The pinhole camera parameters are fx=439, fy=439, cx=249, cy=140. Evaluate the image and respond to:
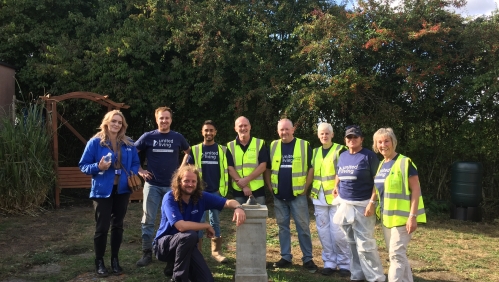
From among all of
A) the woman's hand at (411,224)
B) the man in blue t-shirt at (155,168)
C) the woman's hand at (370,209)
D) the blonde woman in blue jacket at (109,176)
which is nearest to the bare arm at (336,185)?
the woman's hand at (370,209)

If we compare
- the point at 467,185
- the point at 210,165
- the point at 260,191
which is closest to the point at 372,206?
the point at 260,191

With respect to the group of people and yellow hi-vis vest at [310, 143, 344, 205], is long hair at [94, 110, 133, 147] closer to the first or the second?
Answer: the group of people

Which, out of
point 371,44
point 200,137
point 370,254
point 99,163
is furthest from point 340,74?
→ point 99,163

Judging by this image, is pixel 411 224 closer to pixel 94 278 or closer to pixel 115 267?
pixel 115 267

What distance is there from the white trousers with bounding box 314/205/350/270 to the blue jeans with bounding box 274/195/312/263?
6.2 inches

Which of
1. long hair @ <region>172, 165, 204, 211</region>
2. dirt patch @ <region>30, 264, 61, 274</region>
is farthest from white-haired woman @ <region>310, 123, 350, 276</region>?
dirt patch @ <region>30, 264, 61, 274</region>

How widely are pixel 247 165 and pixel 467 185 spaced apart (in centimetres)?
558

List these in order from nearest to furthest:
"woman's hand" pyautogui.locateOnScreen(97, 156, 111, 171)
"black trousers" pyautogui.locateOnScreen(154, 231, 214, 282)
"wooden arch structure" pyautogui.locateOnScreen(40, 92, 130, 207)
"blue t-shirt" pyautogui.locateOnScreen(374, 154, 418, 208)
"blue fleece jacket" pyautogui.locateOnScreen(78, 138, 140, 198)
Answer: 1. "black trousers" pyautogui.locateOnScreen(154, 231, 214, 282)
2. "blue t-shirt" pyautogui.locateOnScreen(374, 154, 418, 208)
3. "woman's hand" pyautogui.locateOnScreen(97, 156, 111, 171)
4. "blue fleece jacket" pyautogui.locateOnScreen(78, 138, 140, 198)
5. "wooden arch structure" pyautogui.locateOnScreen(40, 92, 130, 207)

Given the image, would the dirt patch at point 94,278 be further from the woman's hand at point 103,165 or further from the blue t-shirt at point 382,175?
the blue t-shirt at point 382,175

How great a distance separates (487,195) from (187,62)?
23.5 feet

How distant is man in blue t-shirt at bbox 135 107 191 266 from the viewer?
5043 mm

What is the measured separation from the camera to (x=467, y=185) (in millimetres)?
8641

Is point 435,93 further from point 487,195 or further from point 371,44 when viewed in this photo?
point 487,195

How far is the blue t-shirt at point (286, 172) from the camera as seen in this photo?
4.99m
